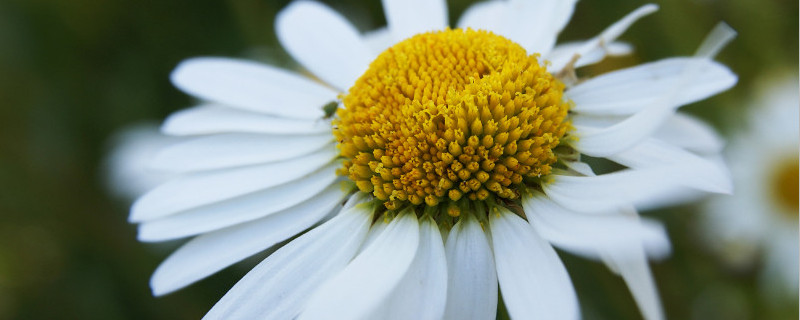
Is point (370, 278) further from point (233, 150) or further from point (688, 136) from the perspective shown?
point (688, 136)

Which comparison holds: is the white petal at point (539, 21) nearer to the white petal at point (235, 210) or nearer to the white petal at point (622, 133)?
the white petal at point (622, 133)

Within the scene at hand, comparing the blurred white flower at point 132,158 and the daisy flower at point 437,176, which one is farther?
the blurred white flower at point 132,158

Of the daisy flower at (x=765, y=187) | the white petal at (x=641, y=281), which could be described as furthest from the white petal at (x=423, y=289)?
the daisy flower at (x=765, y=187)

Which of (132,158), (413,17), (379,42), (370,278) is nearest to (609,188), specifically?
(370,278)

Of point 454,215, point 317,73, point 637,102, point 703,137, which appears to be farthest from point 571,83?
point 317,73

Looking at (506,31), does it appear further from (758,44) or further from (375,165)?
(758,44)
